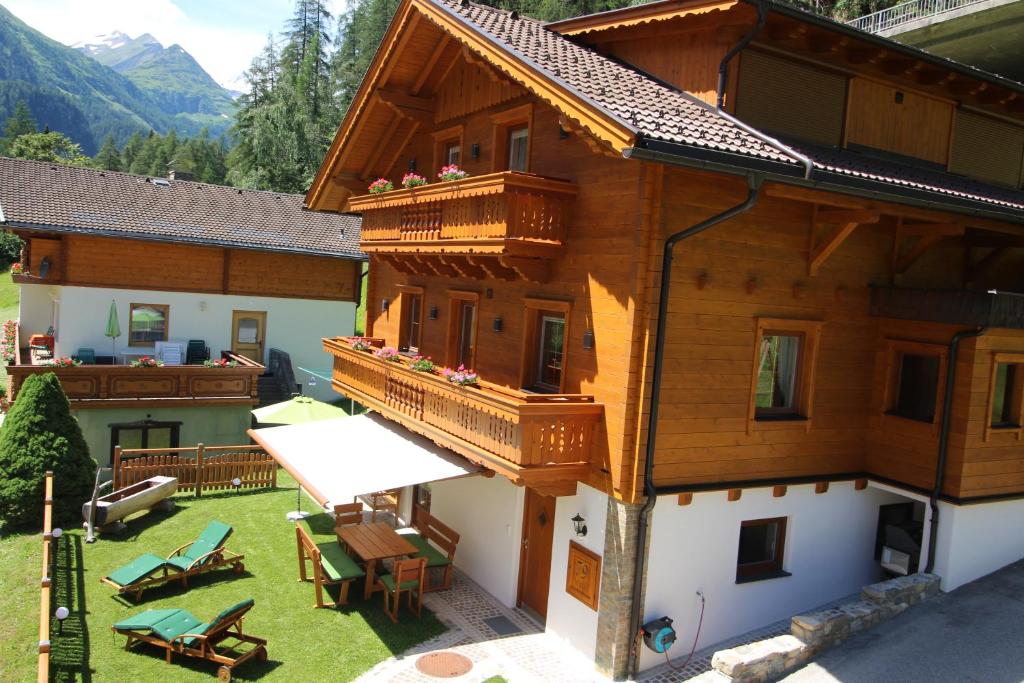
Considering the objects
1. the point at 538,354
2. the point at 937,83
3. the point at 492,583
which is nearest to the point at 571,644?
the point at 492,583

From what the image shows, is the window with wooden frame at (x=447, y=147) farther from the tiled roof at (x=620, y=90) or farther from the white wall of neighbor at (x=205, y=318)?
the white wall of neighbor at (x=205, y=318)

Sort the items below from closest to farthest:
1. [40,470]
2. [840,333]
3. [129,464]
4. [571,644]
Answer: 1. [571,644]
2. [840,333]
3. [40,470]
4. [129,464]

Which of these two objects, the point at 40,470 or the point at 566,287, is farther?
the point at 40,470

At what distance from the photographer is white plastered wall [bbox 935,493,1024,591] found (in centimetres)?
1179

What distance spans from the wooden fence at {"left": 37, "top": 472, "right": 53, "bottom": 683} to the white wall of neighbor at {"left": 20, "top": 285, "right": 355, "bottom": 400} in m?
9.10

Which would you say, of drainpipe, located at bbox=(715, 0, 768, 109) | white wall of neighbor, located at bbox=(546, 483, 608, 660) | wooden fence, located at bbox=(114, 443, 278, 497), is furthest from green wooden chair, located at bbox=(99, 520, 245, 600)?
drainpipe, located at bbox=(715, 0, 768, 109)

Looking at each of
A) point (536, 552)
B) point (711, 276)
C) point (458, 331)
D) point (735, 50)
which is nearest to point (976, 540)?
point (711, 276)

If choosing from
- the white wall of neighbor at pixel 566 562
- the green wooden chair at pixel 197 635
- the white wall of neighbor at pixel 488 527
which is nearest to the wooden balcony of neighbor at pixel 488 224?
the white wall of neighbor at pixel 566 562

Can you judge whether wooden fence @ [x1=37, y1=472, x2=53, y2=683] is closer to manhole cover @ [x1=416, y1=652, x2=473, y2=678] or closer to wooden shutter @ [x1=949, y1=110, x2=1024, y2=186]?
manhole cover @ [x1=416, y1=652, x2=473, y2=678]

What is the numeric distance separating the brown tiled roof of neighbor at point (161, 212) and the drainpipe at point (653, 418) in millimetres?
17825

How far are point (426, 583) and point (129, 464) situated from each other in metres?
9.16

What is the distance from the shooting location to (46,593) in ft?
35.9

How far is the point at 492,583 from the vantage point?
44.7ft

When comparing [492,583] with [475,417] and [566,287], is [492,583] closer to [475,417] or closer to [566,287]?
[475,417]
